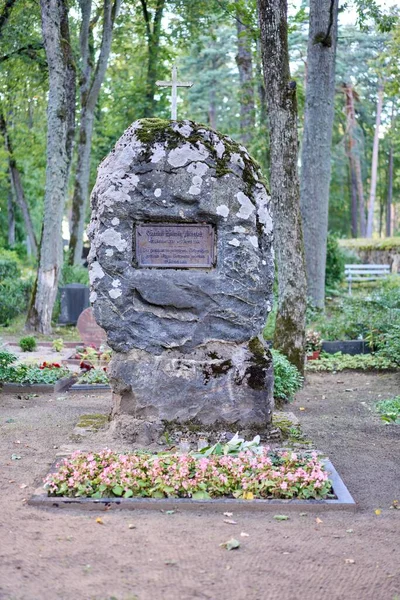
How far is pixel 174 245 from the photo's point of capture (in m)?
7.10

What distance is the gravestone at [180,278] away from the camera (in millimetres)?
6984

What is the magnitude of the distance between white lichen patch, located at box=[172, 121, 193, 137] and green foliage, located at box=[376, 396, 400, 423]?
4120 mm

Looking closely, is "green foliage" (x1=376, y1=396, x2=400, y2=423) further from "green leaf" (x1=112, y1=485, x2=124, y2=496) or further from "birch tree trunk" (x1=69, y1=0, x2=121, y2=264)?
"birch tree trunk" (x1=69, y1=0, x2=121, y2=264)

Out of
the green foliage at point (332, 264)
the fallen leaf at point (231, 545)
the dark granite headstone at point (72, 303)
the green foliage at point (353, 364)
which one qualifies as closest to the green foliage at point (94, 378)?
the green foliage at point (353, 364)

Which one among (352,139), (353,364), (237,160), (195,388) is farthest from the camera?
(352,139)

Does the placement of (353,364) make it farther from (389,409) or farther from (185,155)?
(185,155)

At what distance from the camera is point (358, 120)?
43906mm

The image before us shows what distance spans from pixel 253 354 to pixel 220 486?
5.56ft

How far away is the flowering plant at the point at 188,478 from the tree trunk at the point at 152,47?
20840 mm

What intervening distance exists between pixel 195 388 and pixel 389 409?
11.2 feet

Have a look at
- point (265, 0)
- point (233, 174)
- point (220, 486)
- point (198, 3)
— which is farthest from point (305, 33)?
point (220, 486)

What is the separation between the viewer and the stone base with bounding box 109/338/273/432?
698cm

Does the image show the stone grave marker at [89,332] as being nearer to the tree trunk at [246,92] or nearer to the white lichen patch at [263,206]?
the white lichen patch at [263,206]

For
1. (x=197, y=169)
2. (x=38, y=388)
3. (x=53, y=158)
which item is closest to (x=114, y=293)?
(x=197, y=169)
